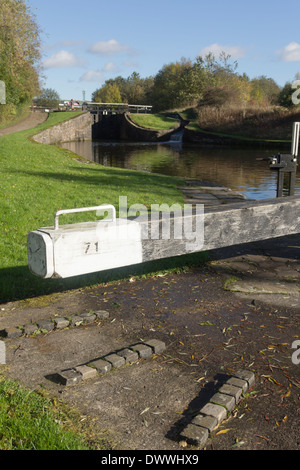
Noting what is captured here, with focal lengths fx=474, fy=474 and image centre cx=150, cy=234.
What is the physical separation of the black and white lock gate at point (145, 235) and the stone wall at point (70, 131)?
99.2ft

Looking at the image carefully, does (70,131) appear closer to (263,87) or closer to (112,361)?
(263,87)

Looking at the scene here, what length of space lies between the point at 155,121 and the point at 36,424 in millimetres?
54091

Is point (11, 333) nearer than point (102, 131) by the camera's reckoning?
Yes

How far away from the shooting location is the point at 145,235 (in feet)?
13.3

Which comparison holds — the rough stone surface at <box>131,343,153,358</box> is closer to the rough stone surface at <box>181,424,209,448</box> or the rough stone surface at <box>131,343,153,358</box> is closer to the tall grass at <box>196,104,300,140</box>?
the rough stone surface at <box>181,424,209,448</box>

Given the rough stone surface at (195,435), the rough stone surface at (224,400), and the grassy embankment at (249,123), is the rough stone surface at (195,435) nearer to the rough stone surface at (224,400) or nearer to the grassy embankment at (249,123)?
the rough stone surface at (224,400)

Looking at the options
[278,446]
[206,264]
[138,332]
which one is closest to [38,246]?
[138,332]

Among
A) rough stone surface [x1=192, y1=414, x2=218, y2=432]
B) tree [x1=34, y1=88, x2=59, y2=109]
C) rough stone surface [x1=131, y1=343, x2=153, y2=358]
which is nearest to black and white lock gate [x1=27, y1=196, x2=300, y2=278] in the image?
rough stone surface [x1=131, y1=343, x2=153, y2=358]

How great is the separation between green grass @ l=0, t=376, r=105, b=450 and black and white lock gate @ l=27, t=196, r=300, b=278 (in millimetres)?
853

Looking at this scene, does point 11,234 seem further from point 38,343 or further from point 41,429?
point 41,429

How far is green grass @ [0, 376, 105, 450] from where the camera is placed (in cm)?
270

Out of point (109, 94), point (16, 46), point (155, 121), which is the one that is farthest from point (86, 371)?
point (109, 94)

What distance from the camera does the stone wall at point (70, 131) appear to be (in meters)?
37.8

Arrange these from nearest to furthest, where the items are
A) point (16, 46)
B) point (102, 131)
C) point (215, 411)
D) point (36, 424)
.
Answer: point (36, 424) < point (215, 411) < point (16, 46) < point (102, 131)
